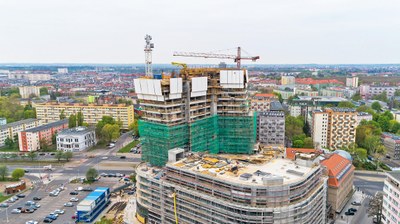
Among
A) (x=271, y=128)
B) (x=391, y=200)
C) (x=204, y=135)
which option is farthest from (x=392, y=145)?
(x=204, y=135)

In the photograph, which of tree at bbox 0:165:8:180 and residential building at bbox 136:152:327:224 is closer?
residential building at bbox 136:152:327:224

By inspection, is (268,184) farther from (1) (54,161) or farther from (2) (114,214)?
(1) (54,161)

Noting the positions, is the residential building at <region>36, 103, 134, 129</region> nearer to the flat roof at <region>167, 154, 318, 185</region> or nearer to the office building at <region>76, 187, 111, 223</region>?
the office building at <region>76, 187, 111, 223</region>

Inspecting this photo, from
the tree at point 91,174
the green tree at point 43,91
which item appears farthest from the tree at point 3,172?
the green tree at point 43,91

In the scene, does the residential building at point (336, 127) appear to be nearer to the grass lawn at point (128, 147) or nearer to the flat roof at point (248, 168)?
the flat roof at point (248, 168)

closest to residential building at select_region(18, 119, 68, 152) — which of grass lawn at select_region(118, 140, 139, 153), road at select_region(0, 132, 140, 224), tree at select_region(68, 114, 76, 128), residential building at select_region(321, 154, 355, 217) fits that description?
tree at select_region(68, 114, 76, 128)

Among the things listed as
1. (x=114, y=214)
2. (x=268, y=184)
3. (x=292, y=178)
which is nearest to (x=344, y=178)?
(x=292, y=178)
